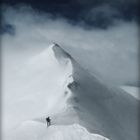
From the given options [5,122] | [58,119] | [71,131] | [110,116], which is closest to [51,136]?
[71,131]

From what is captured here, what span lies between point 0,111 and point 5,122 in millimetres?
17115

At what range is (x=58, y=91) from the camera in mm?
198500

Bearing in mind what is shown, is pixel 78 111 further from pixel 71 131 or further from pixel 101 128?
pixel 71 131

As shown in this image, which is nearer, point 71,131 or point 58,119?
point 71,131

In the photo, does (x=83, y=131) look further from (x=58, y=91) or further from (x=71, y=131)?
(x=58, y=91)

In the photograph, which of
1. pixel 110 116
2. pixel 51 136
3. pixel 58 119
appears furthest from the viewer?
pixel 110 116

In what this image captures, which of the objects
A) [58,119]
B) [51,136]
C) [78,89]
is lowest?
[51,136]

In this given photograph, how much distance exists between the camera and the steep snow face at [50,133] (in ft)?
409

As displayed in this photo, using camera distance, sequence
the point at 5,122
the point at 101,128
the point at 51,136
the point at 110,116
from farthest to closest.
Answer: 1. the point at 110,116
2. the point at 5,122
3. the point at 101,128
4. the point at 51,136

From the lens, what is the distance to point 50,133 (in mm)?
128375

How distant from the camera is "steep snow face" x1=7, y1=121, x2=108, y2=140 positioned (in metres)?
125

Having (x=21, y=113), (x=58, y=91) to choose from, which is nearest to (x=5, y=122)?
(x=21, y=113)

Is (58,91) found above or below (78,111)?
above

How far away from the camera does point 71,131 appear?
127125mm
